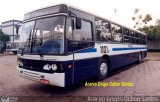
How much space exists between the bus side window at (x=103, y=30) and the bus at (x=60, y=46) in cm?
4

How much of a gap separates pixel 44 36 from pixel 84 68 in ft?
5.81

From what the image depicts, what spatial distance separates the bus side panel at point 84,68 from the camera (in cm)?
565

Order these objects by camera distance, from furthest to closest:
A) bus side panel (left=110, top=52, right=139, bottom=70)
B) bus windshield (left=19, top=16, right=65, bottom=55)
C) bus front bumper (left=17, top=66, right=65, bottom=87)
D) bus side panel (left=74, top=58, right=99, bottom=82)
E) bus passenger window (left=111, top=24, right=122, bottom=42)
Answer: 1. bus passenger window (left=111, top=24, right=122, bottom=42)
2. bus side panel (left=110, top=52, right=139, bottom=70)
3. bus side panel (left=74, top=58, right=99, bottom=82)
4. bus windshield (left=19, top=16, right=65, bottom=55)
5. bus front bumper (left=17, top=66, right=65, bottom=87)

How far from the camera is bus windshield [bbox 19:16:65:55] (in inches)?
205

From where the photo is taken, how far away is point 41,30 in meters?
5.58

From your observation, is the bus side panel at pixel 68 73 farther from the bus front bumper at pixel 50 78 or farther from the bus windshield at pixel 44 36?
the bus windshield at pixel 44 36

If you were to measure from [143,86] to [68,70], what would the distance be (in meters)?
3.15

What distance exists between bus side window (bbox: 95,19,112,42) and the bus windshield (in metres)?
2.24

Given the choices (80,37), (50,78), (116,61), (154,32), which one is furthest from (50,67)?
(154,32)

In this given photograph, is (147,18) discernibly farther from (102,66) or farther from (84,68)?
(84,68)

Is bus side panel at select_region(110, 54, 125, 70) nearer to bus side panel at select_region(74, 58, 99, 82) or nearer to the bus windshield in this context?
bus side panel at select_region(74, 58, 99, 82)

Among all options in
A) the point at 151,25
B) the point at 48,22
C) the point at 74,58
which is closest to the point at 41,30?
the point at 48,22

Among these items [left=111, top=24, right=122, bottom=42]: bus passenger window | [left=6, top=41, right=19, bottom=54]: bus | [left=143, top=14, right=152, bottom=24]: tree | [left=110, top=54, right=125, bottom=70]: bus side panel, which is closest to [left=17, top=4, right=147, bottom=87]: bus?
[left=110, top=54, right=125, bottom=70]: bus side panel

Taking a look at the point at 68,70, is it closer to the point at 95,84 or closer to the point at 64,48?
the point at 64,48
